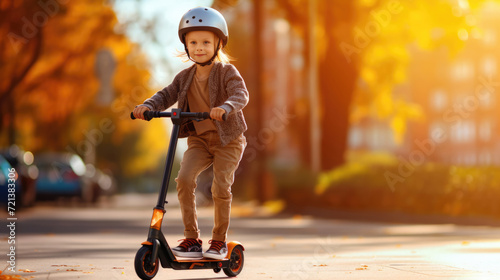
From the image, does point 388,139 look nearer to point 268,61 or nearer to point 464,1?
point 268,61

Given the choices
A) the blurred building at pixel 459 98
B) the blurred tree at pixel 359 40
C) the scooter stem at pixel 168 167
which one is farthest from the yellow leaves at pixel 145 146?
the scooter stem at pixel 168 167

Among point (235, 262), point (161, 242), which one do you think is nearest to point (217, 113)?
point (161, 242)

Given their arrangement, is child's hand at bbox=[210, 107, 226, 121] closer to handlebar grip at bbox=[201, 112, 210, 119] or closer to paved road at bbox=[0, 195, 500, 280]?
handlebar grip at bbox=[201, 112, 210, 119]

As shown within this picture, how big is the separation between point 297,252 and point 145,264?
14.3 feet

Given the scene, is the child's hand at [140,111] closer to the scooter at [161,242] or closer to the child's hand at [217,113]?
the scooter at [161,242]

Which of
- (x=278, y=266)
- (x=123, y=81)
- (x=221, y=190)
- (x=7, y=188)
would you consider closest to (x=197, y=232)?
(x=221, y=190)

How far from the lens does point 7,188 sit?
73.4ft

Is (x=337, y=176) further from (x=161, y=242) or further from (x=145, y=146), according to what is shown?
(x=145, y=146)

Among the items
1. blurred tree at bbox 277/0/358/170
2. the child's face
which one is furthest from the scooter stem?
blurred tree at bbox 277/0/358/170

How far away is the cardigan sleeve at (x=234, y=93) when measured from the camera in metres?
7.08

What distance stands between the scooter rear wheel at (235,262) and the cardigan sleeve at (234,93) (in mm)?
1175

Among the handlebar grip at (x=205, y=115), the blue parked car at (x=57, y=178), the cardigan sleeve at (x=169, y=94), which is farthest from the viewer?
the blue parked car at (x=57, y=178)

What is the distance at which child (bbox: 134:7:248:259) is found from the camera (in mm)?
7281

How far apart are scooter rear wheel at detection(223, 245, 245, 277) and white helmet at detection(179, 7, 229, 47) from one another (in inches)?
65.9
